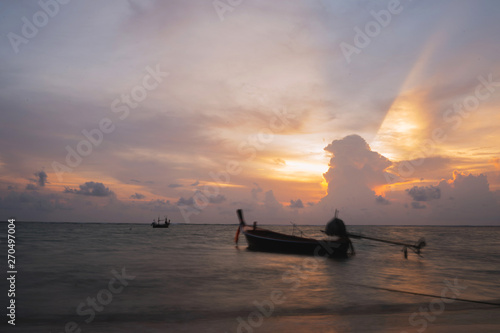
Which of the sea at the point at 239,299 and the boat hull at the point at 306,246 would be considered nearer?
the sea at the point at 239,299

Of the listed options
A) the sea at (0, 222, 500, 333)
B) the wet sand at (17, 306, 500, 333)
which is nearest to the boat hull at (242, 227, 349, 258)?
the sea at (0, 222, 500, 333)

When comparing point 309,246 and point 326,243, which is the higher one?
point 326,243

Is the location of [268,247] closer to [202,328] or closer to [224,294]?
[224,294]

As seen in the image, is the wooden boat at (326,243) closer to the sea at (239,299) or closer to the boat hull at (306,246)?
the boat hull at (306,246)

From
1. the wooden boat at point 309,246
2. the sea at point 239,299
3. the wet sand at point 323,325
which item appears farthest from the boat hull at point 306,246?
the wet sand at point 323,325

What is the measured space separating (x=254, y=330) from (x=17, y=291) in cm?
1575

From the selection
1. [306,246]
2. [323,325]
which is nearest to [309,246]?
[306,246]

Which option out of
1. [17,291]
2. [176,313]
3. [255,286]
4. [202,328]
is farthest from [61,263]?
[202,328]

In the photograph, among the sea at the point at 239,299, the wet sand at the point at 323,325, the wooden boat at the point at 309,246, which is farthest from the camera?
the wooden boat at the point at 309,246

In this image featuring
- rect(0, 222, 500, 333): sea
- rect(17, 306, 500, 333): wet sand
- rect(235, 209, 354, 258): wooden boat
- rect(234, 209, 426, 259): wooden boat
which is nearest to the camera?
rect(17, 306, 500, 333): wet sand

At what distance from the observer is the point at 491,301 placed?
18500 millimetres

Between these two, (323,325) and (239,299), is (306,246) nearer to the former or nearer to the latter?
(239,299)

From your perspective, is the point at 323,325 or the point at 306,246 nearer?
the point at 323,325

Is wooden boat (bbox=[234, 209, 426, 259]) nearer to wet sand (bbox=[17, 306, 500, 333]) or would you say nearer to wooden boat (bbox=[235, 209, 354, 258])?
wooden boat (bbox=[235, 209, 354, 258])
